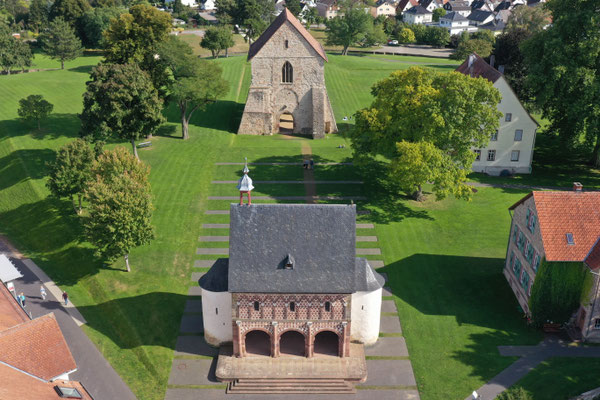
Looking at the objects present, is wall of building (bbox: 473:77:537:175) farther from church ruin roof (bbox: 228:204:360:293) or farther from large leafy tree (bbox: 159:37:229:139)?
church ruin roof (bbox: 228:204:360:293)

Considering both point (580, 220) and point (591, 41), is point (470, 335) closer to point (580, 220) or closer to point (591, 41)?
point (580, 220)

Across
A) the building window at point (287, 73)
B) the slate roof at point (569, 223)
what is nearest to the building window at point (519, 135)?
the slate roof at point (569, 223)

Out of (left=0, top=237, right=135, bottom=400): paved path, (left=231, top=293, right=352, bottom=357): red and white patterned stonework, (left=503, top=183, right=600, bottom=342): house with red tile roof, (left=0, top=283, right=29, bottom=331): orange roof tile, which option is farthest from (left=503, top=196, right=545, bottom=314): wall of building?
(left=0, top=283, right=29, bottom=331): orange roof tile

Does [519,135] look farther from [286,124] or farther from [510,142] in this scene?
[286,124]

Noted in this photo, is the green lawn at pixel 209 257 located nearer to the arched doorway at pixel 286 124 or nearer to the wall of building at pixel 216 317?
the arched doorway at pixel 286 124

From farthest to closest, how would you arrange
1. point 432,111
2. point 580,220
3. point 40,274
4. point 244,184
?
point 432,111 → point 40,274 → point 580,220 → point 244,184

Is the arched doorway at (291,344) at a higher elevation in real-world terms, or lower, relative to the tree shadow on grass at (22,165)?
lower

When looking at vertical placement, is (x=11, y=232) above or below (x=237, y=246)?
below

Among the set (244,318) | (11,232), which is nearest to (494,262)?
(244,318)
